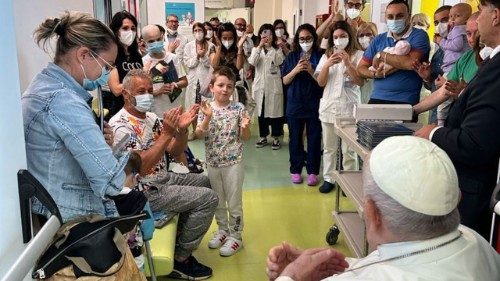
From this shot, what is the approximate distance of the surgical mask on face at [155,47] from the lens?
4031mm

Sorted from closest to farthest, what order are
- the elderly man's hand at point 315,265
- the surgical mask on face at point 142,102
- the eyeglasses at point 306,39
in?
the elderly man's hand at point 315,265, the surgical mask on face at point 142,102, the eyeglasses at point 306,39

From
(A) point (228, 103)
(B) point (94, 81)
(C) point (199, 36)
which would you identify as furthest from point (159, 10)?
(B) point (94, 81)

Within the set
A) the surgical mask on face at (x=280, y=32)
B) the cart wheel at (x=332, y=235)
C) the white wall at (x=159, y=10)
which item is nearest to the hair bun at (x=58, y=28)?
the cart wheel at (x=332, y=235)

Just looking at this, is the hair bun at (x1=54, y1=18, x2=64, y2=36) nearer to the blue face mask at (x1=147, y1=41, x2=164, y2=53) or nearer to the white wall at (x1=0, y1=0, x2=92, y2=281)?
the white wall at (x1=0, y1=0, x2=92, y2=281)

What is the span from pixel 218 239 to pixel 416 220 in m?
2.25

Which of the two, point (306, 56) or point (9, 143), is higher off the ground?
point (306, 56)

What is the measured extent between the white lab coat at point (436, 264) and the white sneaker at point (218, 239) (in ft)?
6.89

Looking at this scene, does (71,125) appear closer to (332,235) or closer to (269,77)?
(332,235)

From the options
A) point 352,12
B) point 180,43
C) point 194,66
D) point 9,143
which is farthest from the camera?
point 180,43

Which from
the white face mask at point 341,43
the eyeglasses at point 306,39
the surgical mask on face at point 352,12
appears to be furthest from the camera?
the surgical mask on face at point 352,12

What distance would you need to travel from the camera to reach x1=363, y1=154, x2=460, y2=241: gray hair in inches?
41.9

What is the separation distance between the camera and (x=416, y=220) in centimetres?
106

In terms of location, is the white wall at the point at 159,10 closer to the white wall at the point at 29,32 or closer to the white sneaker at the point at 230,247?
the white wall at the point at 29,32

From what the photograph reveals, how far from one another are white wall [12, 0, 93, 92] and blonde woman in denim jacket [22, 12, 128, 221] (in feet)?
4.73
